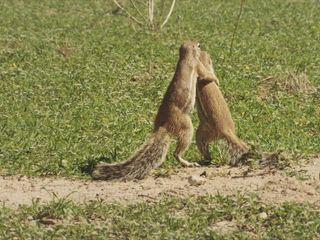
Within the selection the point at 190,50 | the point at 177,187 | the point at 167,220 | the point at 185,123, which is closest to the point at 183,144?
the point at 185,123

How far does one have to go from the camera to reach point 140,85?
37.8 feet

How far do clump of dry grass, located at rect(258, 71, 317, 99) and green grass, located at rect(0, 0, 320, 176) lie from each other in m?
0.09

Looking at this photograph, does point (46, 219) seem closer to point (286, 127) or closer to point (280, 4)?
point (286, 127)

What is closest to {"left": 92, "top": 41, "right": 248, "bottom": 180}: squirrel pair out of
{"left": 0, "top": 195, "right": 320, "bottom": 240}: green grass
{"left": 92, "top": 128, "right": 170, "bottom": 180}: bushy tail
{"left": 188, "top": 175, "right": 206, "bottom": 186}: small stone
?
{"left": 92, "top": 128, "right": 170, "bottom": 180}: bushy tail

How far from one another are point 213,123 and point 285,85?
3657 mm

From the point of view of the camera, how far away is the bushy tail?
7.29 meters

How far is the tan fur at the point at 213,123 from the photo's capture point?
7742mm

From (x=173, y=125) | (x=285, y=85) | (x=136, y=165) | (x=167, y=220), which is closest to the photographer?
(x=167, y=220)

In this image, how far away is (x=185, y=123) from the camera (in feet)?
25.0

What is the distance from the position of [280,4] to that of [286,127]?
1086 cm

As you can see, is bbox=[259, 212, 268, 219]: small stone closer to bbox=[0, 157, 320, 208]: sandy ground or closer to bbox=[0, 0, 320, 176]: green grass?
bbox=[0, 157, 320, 208]: sandy ground

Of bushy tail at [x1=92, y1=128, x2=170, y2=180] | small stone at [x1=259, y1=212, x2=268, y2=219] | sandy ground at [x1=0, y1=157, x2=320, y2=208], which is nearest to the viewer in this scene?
small stone at [x1=259, y1=212, x2=268, y2=219]

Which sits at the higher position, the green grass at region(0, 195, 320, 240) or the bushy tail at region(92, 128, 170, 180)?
the bushy tail at region(92, 128, 170, 180)

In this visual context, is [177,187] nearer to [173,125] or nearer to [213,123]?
[173,125]
